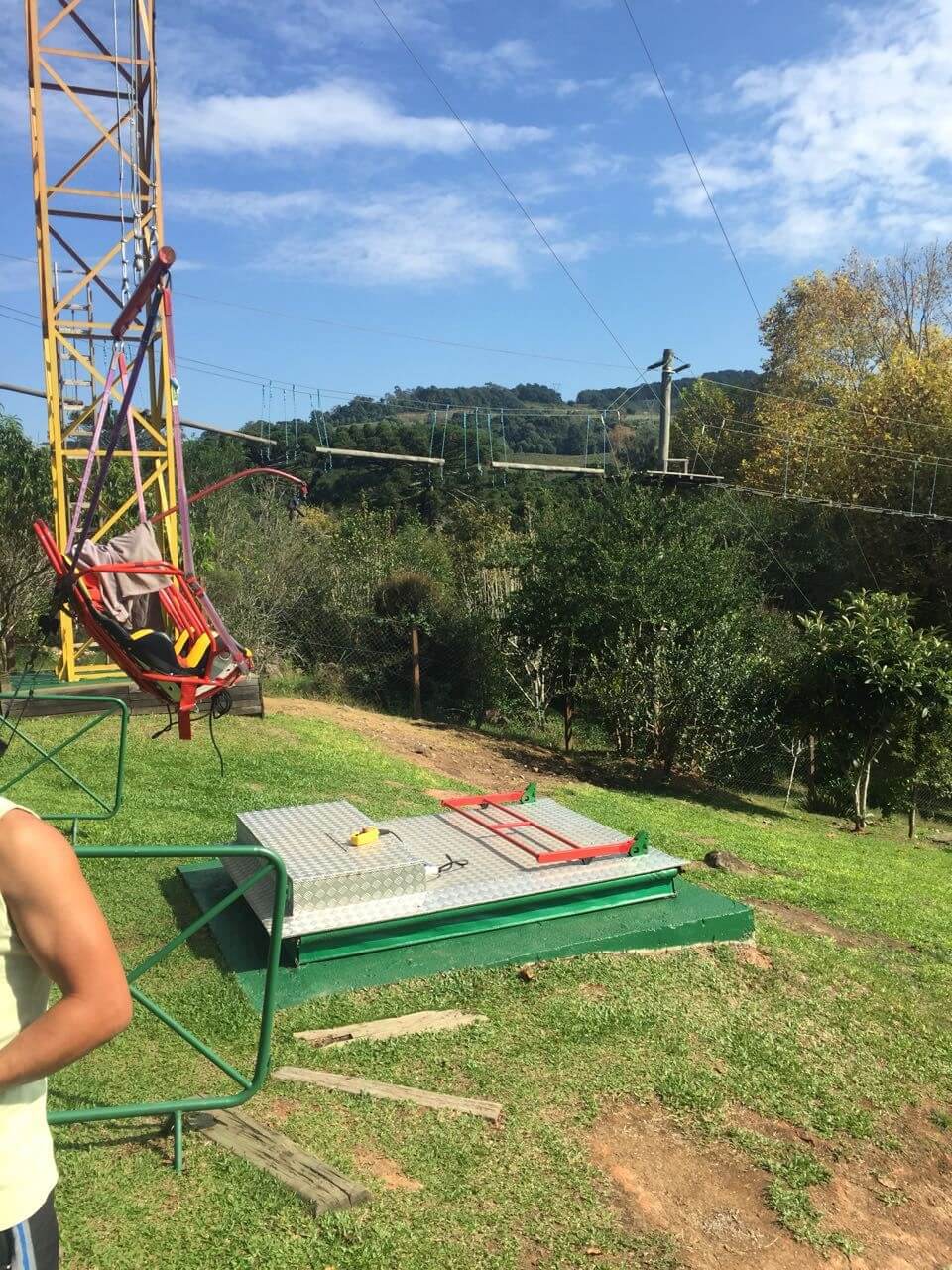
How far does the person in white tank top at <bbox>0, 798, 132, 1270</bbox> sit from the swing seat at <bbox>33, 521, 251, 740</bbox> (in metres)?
4.14

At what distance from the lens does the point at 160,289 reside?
4844mm

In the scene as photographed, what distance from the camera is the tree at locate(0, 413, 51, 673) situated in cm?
1421

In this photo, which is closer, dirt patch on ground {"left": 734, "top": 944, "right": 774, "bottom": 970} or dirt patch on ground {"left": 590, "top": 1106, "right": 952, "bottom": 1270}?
dirt patch on ground {"left": 590, "top": 1106, "right": 952, "bottom": 1270}

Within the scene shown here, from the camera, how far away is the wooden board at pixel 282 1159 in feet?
10.4

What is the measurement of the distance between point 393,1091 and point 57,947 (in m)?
2.87

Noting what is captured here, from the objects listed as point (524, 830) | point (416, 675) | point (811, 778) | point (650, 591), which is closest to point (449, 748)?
point (416, 675)

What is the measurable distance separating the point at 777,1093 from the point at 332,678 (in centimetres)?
1486

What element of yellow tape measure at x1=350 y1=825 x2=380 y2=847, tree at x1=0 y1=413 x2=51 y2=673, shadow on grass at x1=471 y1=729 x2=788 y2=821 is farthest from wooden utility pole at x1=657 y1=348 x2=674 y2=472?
yellow tape measure at x1=350 y1=825 x2=380 y2=847

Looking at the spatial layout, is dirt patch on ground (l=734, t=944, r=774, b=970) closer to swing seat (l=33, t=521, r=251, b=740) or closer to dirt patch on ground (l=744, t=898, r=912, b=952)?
dirt patch on ground (l=744, t=898, r=912, b=952)

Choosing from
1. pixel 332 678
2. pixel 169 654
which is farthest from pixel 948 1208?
pixel 332 678

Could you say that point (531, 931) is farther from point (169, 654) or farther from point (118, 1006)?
point (118, 1006)

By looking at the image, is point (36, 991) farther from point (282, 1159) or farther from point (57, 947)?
point (282, 1159)

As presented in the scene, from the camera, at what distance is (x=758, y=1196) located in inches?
138

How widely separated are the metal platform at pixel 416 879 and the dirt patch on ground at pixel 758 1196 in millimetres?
1561
